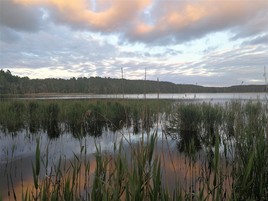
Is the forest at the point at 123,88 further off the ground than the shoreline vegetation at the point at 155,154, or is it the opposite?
the forest at the point at 123,88

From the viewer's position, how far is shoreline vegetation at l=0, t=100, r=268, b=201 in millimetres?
2611

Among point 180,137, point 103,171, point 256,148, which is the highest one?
point 256,148

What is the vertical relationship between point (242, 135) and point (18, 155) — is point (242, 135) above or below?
above

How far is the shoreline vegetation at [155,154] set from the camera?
103 inches

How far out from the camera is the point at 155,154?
3.32 metres

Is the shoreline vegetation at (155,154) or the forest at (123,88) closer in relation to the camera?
the shoreline vegetation at (155,154)

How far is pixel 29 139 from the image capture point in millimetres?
8273

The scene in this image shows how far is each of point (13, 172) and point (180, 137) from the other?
5.97m

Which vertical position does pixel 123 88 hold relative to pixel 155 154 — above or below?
above

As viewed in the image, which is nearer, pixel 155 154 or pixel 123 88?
pixel 155 154

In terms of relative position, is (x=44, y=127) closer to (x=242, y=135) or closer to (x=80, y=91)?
(x=242, y=135)

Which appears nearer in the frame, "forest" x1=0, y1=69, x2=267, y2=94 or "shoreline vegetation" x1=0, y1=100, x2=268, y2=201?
"shoreline vegetation" x1=0, y1=100, x2=268, y2=201

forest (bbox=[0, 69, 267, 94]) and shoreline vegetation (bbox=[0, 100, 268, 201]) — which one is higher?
forest (bbox=[0, 69, 267, 94])

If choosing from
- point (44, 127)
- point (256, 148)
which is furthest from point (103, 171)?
point (44, 127)
